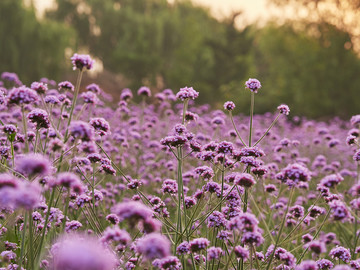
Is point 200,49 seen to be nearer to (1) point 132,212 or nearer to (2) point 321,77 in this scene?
(2) point 321,77

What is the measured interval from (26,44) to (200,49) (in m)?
15.8

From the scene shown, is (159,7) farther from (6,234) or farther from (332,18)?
(6,234)

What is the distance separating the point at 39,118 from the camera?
2973mm

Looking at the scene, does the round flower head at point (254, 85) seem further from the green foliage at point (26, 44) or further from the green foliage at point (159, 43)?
the green foliage at point (159, 43)

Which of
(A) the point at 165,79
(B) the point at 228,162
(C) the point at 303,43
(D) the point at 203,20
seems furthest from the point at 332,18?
(B) the point at 228,162

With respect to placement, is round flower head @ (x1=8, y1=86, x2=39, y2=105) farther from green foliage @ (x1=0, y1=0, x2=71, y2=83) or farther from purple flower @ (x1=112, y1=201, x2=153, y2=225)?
green foliage @ (x1=0, y1=0, x2=71, y2=83)

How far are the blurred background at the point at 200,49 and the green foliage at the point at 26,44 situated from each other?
0.05m

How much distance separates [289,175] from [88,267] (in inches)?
69.2

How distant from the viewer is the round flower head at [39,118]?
9.66 ft

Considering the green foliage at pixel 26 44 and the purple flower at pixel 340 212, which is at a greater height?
the green foliage at pixel 26 44

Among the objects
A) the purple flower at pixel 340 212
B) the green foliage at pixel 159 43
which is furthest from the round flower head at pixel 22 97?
the green foliage at pixel 159 43

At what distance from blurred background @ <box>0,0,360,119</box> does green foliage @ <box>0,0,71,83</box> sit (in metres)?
0.05

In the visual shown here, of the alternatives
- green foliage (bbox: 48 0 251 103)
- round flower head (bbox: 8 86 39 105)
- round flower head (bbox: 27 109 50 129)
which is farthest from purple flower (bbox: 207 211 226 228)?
green foliage (bbox: 48 0 251 103)

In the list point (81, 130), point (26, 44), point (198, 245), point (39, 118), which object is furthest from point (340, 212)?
point (26, 44)
